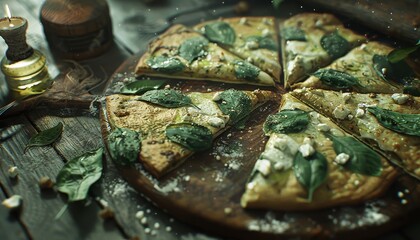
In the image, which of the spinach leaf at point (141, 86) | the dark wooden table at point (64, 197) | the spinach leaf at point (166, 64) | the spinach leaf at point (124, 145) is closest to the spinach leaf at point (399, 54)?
the dark wooden table at point (64, 197)

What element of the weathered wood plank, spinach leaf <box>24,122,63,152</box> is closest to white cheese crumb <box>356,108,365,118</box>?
the weathered wood plank

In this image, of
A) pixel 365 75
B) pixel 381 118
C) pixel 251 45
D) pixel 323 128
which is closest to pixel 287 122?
pixel 323 128

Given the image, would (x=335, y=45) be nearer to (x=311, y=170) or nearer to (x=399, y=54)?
(x=399, y=54)

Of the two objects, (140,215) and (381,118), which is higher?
(381,118)

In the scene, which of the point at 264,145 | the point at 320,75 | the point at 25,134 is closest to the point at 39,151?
the point at 25,134

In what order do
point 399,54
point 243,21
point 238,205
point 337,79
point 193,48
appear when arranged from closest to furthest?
point 238,205 → point 337,79 → point 399,54 → point 193,48 → point 243,21

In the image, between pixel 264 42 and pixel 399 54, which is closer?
pixel 399 54

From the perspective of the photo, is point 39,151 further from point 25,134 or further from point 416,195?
point 416,195

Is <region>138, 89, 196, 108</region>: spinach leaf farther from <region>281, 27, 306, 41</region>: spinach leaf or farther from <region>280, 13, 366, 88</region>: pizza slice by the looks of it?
<region>281, 27, 306, 41</region>: spinach leaf
